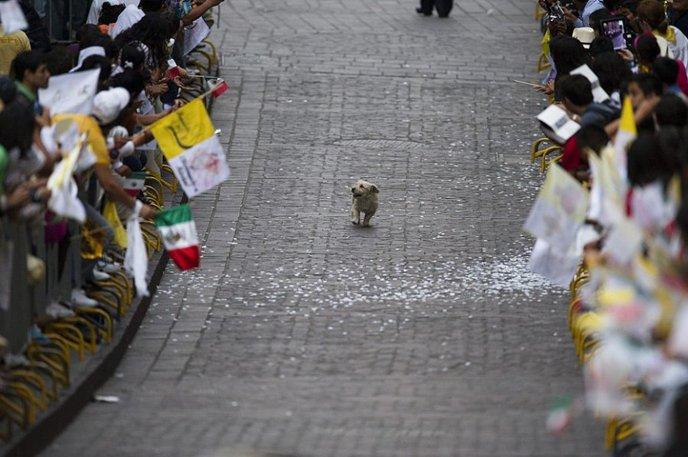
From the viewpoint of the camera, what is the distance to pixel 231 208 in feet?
55.1

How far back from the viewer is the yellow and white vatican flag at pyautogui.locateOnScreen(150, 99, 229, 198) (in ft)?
40.3

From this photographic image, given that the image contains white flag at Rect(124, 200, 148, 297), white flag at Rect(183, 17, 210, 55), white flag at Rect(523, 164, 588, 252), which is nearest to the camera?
white flag at Rect(523, 164, 588, 252)

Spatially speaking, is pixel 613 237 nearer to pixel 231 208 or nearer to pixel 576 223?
pixel 576 223

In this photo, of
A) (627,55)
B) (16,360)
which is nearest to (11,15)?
(16,360)

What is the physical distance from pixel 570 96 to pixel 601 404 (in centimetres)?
512

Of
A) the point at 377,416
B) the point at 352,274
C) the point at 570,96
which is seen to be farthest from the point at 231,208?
the point at 377,416

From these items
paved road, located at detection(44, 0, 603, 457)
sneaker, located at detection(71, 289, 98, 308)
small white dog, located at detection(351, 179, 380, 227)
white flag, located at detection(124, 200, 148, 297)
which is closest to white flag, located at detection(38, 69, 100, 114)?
white flag, located at detection(124, 200, 148, 297)

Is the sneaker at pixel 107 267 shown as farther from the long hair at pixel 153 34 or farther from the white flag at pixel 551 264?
the white flag at pixel 551 264

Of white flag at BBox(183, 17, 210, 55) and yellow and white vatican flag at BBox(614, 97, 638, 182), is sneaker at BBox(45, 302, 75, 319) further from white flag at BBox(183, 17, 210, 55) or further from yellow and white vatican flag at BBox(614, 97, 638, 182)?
white flag at BBox(183, 17, 210, 55)

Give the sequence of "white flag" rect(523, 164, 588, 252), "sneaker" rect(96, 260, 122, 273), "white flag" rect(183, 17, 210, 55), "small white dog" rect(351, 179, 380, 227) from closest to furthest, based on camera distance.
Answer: "white flag" rect(523, 164, 588, 252) → "sneaker" rect(96, 260, 122, 273) → "small white dog" rect(351, 179, 380, 227) → "white flag" rect(183, 17, 210, 55)

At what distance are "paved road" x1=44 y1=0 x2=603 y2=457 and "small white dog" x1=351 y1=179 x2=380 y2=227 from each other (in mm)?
205

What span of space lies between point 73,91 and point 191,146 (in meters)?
0.90

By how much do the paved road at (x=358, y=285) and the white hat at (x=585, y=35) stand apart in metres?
1.55

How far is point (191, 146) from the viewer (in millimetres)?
12359
